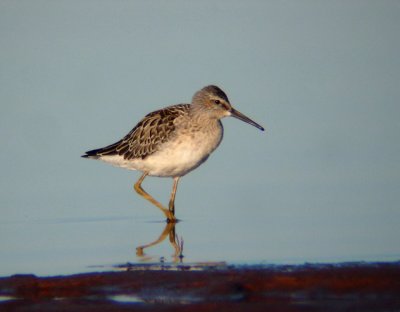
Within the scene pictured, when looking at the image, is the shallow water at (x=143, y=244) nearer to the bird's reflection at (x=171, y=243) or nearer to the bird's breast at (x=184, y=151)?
the bird's reflection at (x=171, y=243)

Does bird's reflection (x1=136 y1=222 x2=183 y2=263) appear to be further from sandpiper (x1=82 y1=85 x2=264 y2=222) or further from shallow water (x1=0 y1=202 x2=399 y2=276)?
sandpiper (x1=82 y1=85 x2=264 y2=222)

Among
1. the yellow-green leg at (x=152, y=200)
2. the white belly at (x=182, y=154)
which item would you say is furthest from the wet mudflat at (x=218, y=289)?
the white belly at (x=182, y=154)

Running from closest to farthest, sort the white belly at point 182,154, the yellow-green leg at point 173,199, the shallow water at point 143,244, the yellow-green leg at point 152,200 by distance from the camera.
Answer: the shallow water at point 143,244
the yellow-green leg at point 152,200
the yellow-green leg at point 173,199
the white belly at point 182,154

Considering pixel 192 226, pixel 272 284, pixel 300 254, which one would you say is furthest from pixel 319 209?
pixel 272 284

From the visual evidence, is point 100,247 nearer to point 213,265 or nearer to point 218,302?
point 213,265

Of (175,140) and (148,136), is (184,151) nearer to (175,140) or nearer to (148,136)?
(175,140)

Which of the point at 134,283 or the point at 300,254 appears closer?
the point at 134,283
